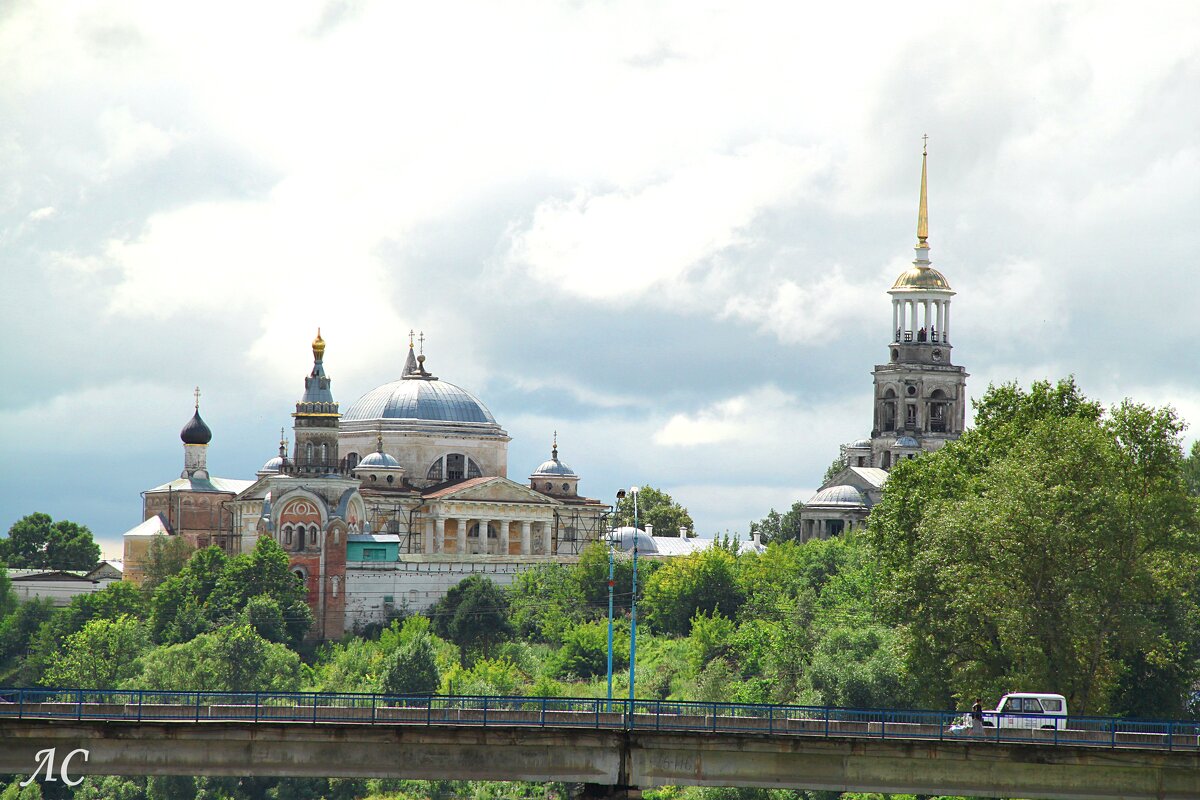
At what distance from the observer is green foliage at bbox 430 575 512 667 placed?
12619 cm

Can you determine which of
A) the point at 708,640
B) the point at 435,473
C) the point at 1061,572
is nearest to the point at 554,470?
the point at 435,473

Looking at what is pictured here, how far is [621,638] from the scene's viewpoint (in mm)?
122938

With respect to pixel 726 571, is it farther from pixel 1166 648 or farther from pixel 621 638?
pixel 1166 648

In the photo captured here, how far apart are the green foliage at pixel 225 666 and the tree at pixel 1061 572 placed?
41.3m

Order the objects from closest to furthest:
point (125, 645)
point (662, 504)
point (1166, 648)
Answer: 1. point (1166, 648)
2. point (125, 645)
3. point (662, 504)

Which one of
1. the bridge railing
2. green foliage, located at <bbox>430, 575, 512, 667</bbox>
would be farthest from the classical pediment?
the bridge railing

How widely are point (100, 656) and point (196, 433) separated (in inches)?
1784

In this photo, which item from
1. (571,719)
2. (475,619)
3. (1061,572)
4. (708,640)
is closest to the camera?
(571,719)

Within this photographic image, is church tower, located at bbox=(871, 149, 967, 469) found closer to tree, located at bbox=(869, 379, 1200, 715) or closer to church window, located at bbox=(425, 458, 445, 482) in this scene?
church window, located at bbox=(425, 458, 445, 482)

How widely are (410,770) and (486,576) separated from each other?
82300 millimetres

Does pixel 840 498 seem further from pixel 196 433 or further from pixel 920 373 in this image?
pixel 196 433

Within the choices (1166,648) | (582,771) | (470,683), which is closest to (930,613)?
(1166,648)

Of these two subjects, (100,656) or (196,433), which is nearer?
(100,656)

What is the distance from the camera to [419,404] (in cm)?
15475
